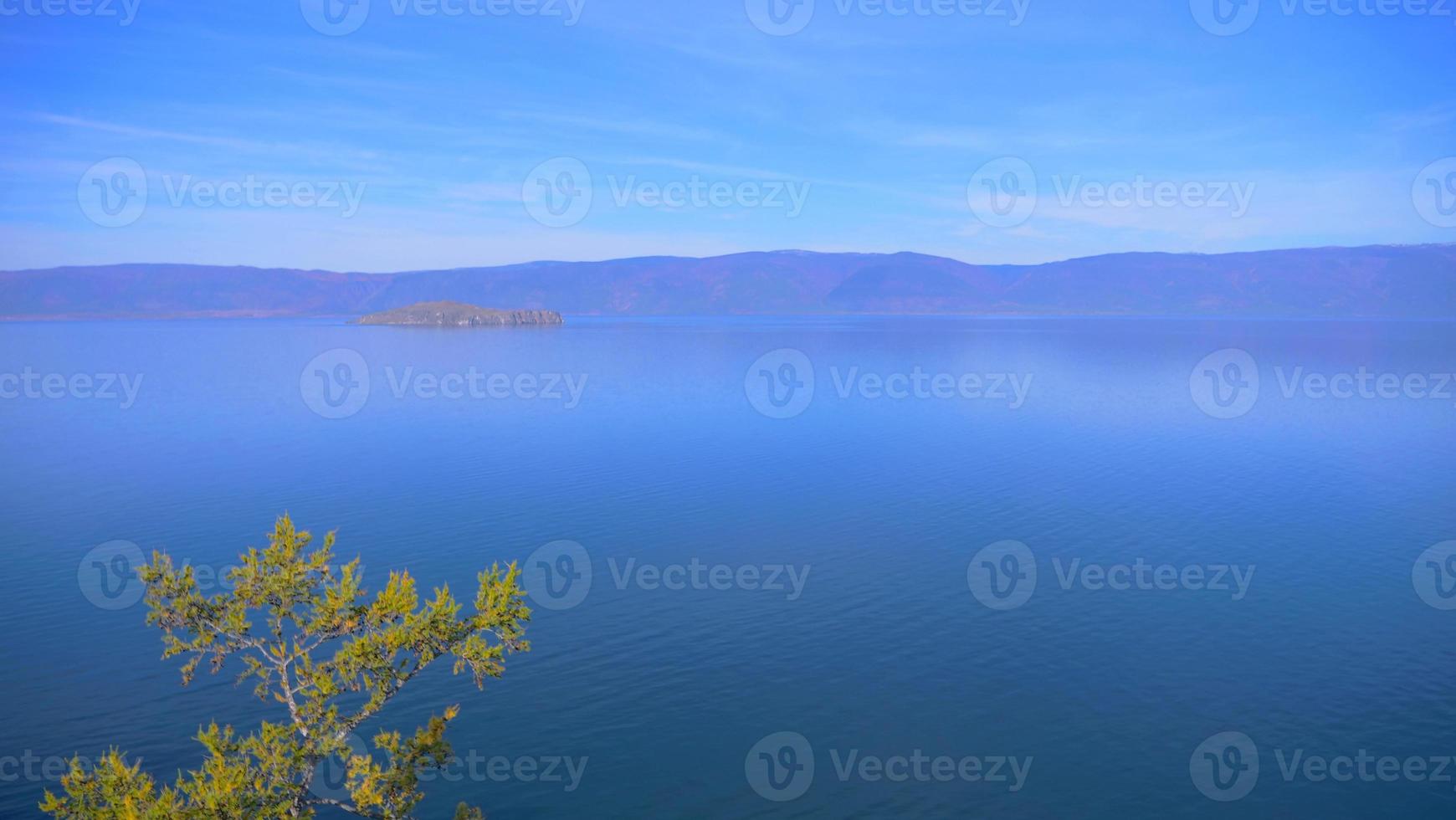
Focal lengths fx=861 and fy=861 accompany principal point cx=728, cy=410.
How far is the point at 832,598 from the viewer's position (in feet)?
128

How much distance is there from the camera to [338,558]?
42906mm

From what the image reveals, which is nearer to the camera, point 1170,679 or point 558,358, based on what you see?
point 1170,679

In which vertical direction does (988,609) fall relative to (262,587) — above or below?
below

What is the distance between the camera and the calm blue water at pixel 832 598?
2664 centimetres

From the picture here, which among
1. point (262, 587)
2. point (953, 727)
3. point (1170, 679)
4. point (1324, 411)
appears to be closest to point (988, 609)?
point (1170, 679)

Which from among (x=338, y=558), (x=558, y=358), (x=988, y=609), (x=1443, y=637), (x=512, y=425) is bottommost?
(x=1443, y=637)

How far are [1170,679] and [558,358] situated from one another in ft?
511

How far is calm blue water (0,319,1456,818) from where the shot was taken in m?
26.6

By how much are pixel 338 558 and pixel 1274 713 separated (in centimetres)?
4040

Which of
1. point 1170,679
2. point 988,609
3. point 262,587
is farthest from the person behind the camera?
point 988,609

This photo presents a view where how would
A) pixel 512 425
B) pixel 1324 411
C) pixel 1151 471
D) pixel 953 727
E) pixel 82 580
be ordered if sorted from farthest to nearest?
pixel 1324 411, pixel 512 425, pixel 1151 471, pixel 82 580, pixel 953 727

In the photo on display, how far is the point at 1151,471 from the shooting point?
2534 inches

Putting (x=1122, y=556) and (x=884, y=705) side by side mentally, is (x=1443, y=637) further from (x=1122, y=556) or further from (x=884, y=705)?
(x=884, y=705)

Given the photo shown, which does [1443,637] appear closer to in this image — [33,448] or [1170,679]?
[1170,679]
